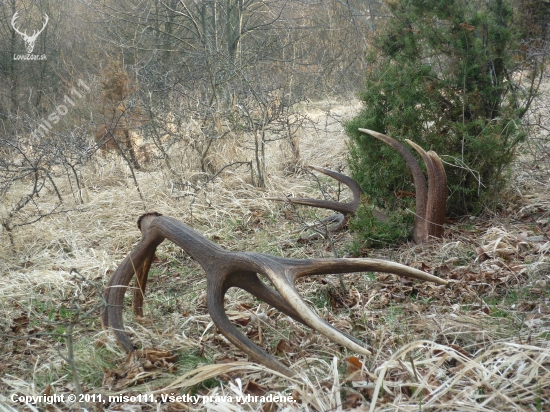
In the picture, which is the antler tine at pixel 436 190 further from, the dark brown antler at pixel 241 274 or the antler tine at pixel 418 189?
the dark brown antler at pixel 241 274

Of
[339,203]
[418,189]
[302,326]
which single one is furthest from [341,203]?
[302,326]

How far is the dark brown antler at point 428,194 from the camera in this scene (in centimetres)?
432

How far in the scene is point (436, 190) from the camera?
4324 mm

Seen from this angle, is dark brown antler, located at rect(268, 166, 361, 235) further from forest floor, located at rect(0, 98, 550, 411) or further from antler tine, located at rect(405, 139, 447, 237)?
antler tine, located at rect(405, 139, 447, 237)

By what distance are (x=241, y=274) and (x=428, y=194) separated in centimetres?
228

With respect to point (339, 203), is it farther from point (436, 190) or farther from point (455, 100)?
point (455, 100)

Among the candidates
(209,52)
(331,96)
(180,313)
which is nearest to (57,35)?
(331,96)

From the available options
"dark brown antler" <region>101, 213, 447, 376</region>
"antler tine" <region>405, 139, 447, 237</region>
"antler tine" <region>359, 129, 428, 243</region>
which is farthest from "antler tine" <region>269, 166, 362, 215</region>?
"dark brown antler" <region>101, 213, 447, 376</region>

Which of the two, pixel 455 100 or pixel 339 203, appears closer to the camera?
pixel 455 100

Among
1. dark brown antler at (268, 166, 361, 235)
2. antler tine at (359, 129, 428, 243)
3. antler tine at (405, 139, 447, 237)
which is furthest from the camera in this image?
dark brown antler at (268, 166, 361, 235)

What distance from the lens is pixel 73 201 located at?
7555 millimetres

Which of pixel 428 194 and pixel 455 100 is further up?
pixel 455 100

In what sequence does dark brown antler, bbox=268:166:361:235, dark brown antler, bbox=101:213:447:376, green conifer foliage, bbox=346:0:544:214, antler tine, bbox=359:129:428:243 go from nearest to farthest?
1. dark brown antler, bbox=101:213:447:376
2. antler tine, bbox=359:129:428:243
3. green conifer foliage, bbox=346:0:544:214
4. dark brown antler, bbox=268:166:361:235

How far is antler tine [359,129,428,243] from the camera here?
4.42 metres
